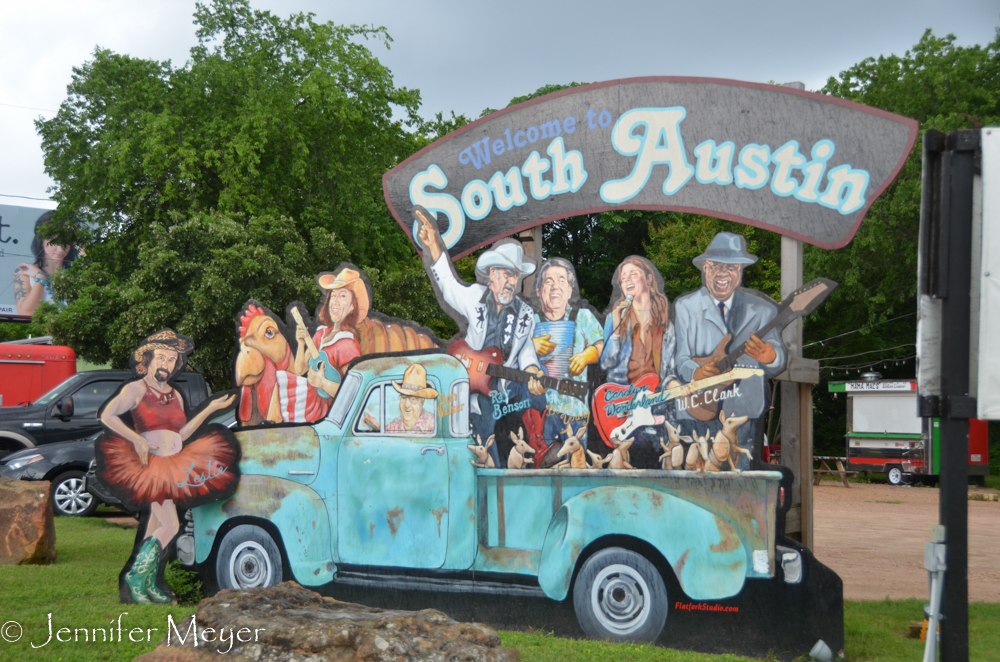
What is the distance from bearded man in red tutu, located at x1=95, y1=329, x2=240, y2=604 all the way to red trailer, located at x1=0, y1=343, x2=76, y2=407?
532 inches

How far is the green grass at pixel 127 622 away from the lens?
544 cm

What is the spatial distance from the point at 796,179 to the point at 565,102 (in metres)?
1.90

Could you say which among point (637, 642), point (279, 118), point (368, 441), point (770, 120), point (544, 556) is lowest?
point (637, 642)

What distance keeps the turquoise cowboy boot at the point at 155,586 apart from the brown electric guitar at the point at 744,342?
14.6 ft

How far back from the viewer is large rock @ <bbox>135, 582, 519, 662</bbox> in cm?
351

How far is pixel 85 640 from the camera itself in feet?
18.5

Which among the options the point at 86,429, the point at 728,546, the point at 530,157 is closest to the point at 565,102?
the point at 530,157

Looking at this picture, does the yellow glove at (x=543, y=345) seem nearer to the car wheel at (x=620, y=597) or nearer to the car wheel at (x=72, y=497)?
the car wheel at (x=620, y=597)

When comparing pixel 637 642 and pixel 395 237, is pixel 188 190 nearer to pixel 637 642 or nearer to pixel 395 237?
pixel 395 237

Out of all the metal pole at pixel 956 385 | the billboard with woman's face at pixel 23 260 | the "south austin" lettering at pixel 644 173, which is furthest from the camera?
the billboard with woman's face at pixel 23 260

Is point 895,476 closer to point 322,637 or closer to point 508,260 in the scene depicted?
point 508,260

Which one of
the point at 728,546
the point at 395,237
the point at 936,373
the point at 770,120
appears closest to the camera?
the point at 936,373

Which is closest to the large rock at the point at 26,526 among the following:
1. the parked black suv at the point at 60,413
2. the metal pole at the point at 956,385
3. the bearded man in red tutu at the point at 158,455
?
the bearded man in red tutu at the point at 158,455

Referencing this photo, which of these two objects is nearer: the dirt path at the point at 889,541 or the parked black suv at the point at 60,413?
the dirt path at the point at 889,541
